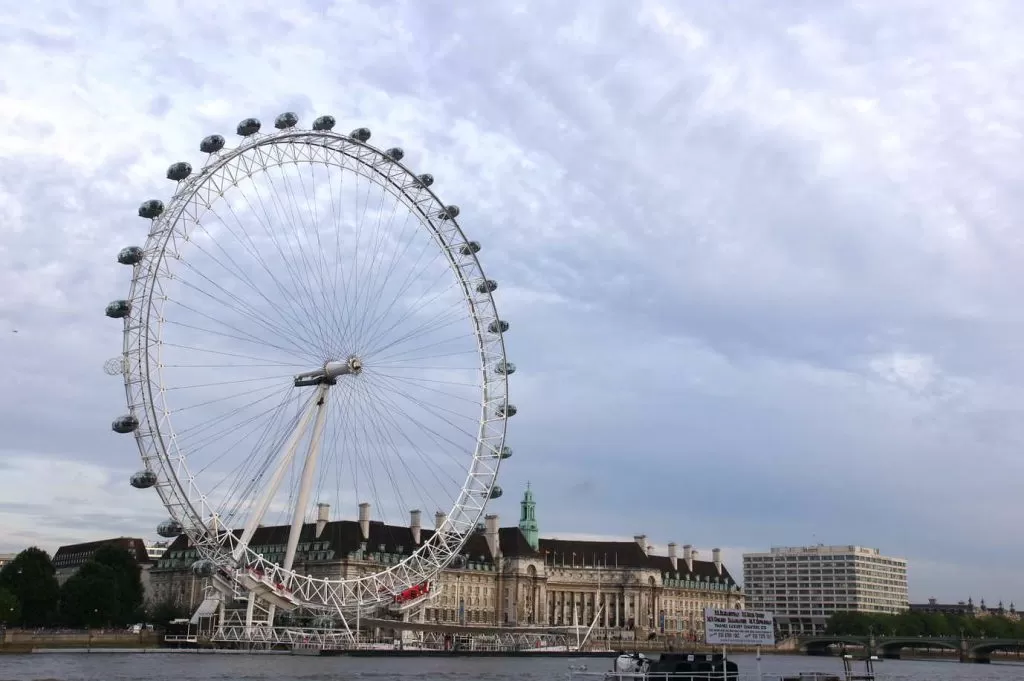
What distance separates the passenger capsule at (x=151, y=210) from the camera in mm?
63969

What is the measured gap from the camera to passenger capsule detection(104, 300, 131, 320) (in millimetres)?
63781

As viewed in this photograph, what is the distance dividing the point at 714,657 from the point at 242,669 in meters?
31.0

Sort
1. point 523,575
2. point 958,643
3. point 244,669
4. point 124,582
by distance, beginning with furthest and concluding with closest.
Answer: point 523,575 < point 958,643 < point 124,582 < point 244,669

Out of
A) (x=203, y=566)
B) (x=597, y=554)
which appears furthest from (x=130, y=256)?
(x=597, y=554)

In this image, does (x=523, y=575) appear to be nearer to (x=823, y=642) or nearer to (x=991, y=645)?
(x=823, y=642)

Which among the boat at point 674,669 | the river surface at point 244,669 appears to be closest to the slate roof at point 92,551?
the river surface at point 244,669

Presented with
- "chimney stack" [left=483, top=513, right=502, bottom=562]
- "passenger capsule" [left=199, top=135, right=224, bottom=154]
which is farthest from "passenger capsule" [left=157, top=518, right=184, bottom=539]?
"chimney stack" [left=483, top=513, right=502, bottom=562]

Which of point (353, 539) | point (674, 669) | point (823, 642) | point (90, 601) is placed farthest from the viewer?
point (823, 642)

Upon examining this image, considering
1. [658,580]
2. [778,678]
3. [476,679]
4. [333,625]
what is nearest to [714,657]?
[778,678]

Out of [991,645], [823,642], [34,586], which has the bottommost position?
[823,642]

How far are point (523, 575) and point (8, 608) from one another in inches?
3298

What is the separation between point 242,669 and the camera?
205ft

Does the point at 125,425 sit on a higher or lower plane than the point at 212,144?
lower

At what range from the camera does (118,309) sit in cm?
6375
